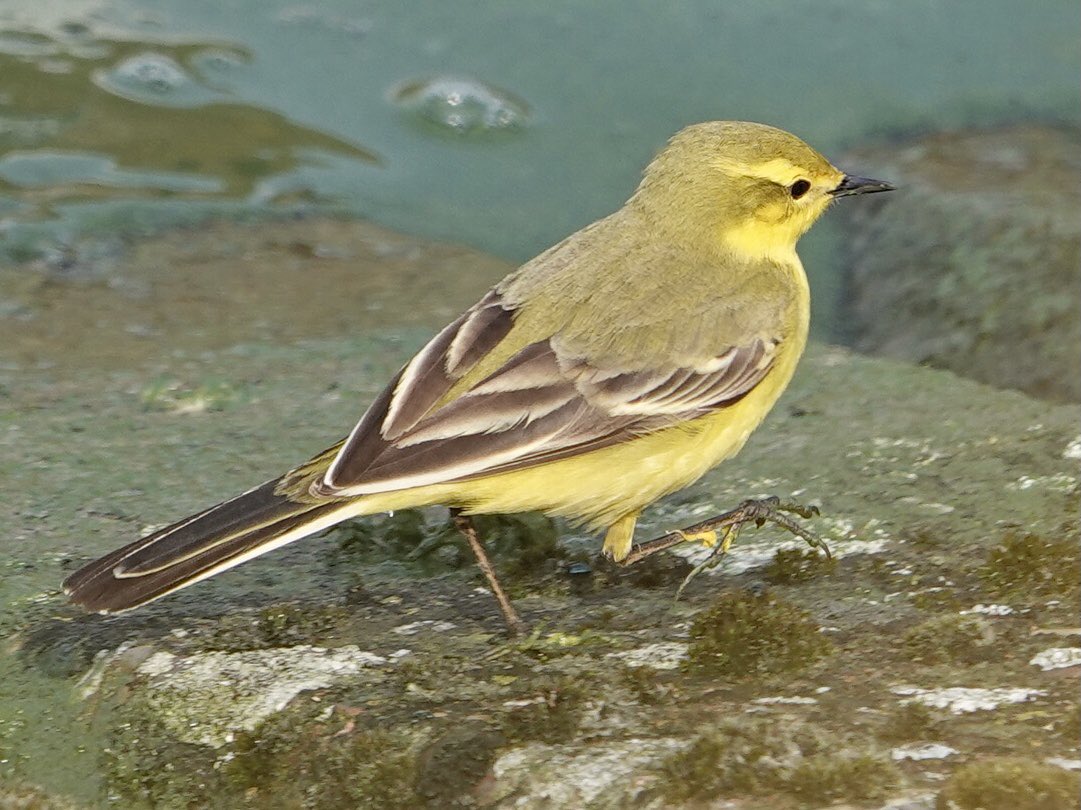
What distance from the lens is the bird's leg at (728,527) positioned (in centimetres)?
517

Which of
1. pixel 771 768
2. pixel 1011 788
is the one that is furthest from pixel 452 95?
pixel 1011 788

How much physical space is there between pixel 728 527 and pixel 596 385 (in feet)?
Result: 2.39

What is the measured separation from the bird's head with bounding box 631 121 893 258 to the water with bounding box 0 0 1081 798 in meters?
2.83

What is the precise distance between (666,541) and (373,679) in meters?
1.35

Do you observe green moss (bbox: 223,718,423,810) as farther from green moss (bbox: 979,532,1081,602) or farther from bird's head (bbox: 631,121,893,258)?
bird's head (bbox: 631,121,893,258)

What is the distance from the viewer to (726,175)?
5.82 m

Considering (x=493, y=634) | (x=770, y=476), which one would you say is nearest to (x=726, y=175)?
(x=770, y=476)

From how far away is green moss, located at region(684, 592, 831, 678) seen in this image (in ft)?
13.9

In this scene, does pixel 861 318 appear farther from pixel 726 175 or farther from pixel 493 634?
pixel 493 634

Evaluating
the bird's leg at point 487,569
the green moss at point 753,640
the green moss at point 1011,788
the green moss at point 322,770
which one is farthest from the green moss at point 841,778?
the bird's leg at point 487,569

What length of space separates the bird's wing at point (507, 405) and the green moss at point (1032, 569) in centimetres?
105

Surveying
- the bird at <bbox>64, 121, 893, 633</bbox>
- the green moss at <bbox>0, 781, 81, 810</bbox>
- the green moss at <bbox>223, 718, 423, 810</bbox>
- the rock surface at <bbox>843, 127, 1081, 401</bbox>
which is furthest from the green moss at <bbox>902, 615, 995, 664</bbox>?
the rock surface at <bbox>843, 127, 1081, 401</bbox>

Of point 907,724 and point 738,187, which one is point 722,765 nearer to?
point 907,724

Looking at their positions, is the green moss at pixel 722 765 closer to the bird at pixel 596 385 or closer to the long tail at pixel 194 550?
the bird at pixel 596 385
